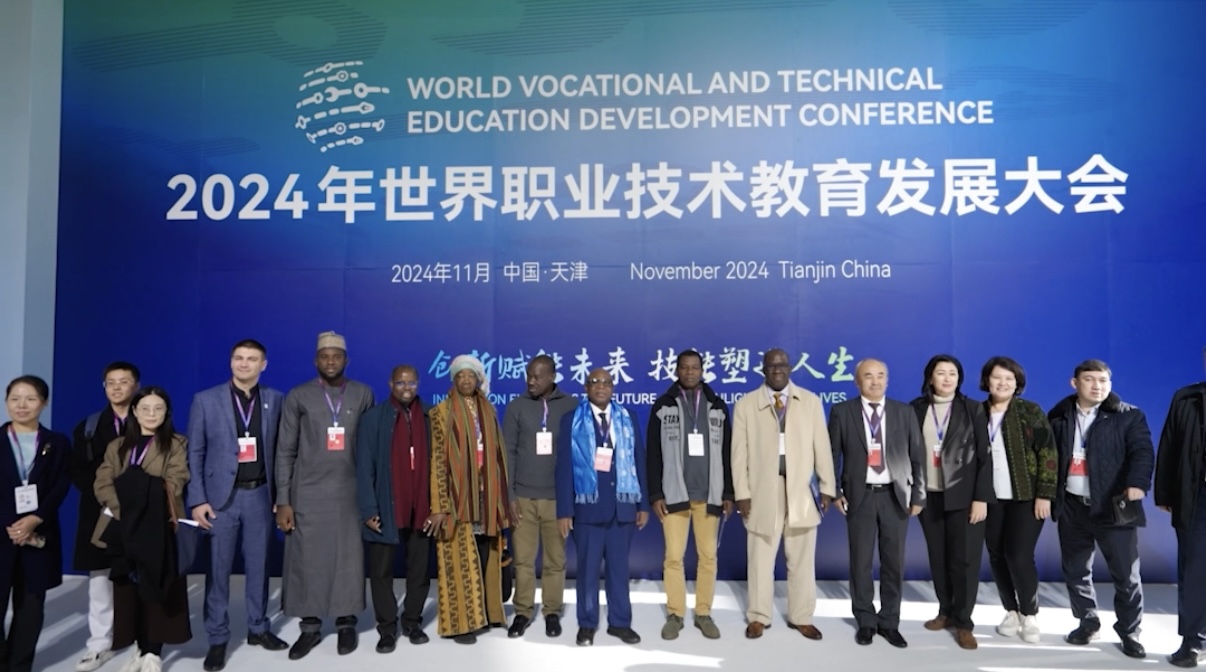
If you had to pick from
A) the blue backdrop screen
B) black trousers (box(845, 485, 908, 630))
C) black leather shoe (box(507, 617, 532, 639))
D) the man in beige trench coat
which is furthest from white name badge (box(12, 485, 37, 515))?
Result: black trousers (box(845, 485, 908, 630))

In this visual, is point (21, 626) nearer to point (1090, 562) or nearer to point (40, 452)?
point (40, 452)

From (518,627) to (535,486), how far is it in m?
0.73

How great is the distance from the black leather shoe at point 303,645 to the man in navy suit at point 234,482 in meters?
0.17

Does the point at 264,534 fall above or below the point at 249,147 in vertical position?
below

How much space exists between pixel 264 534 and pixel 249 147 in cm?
288

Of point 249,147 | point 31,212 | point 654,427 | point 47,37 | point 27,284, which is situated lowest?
point 654,427

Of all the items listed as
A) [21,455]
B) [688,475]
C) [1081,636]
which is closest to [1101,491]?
[1081,636]

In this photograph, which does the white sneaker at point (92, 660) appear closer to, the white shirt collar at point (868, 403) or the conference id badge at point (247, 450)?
the conference id badge at point (247, 450)

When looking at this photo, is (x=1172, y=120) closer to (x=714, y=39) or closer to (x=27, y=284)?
(x=714, y=39)

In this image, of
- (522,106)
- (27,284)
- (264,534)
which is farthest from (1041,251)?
(27,284)

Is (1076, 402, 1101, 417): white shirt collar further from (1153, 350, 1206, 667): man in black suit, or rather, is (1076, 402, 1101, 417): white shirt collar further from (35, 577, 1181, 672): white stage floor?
(35, 577, 1181, 672): white stage floor

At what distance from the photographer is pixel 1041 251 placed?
510cm

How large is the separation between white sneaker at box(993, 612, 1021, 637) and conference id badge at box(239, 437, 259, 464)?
3.97m

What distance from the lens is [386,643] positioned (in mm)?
3809
